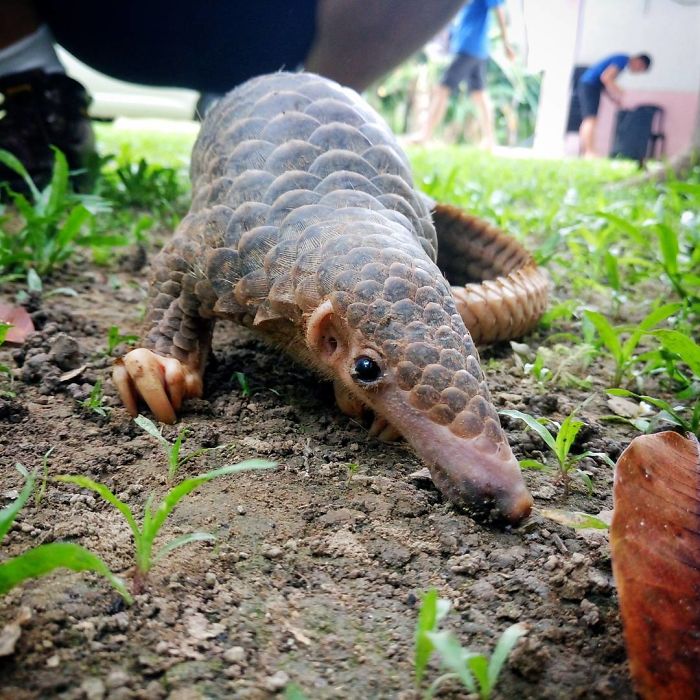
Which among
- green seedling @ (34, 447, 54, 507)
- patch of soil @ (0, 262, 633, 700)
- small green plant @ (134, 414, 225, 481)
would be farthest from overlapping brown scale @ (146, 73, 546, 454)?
green seedling @ (34, 447, 54, 507)

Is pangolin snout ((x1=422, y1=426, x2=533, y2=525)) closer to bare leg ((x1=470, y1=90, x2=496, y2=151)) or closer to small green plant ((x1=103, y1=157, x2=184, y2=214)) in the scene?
small green plant ((x1=103, y1=157, x2=184, y2=214))

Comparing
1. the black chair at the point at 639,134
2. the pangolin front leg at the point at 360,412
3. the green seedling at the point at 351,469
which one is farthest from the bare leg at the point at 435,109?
the green seedling at the point at 351,469

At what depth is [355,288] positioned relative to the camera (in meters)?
1.68

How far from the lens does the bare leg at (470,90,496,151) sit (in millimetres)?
6920

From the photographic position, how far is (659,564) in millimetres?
1184

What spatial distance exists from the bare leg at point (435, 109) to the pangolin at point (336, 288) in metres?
5.86

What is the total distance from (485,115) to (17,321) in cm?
657

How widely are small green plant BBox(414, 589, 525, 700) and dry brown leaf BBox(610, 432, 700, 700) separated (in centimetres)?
19

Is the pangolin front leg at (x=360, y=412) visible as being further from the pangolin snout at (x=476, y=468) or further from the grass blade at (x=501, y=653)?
the grass blade at (x=501, y=653)

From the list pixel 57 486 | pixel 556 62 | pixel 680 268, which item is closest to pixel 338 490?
pixel 57 486

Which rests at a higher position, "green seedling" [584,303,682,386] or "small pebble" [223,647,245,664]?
"green seedling" [584,303,682,386]

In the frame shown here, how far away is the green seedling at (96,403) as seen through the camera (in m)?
1.99

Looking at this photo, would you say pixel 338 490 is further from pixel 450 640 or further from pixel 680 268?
pixel 680 268

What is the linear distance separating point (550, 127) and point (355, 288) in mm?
2055
